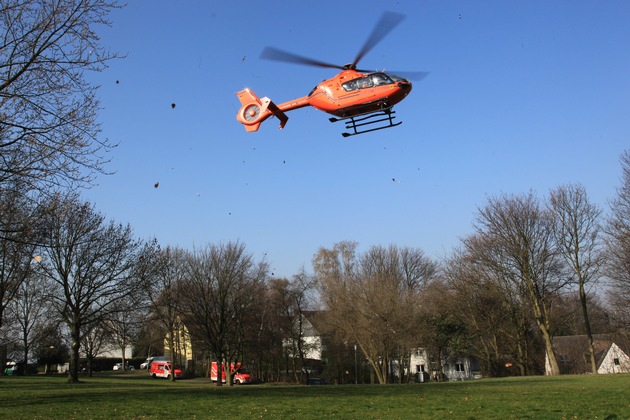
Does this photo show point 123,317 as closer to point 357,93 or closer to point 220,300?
point 220,300

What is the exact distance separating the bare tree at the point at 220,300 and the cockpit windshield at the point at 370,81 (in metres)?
19.4

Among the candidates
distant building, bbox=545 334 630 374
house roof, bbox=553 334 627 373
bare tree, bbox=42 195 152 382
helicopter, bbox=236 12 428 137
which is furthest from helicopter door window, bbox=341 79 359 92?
distant building, bbox=545 334 630 374

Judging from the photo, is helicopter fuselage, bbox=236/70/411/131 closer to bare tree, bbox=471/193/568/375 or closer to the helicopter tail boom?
the helicopter tail boom

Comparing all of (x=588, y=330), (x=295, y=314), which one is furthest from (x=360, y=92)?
(x=295, y=314)

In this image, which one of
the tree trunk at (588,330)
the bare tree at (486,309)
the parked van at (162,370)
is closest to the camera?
the tree trunk at (588,330)

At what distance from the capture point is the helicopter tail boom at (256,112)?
17297 millimetres

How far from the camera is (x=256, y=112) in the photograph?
58.7 feet

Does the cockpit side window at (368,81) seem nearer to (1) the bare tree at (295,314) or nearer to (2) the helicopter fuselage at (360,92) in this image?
(2) the helicopter fuselage at (360,92)

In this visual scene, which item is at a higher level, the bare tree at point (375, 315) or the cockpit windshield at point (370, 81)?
the cockpit windshield at point (370, 81)

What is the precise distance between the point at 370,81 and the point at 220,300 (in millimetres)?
20581

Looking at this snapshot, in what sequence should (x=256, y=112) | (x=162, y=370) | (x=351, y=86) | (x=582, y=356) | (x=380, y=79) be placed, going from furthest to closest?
1. (x=582, y=356)
2. (x=162, y=370)
3. (x=256, y=112)
4. (x=351, y=86)
5. (x=380, y=79)

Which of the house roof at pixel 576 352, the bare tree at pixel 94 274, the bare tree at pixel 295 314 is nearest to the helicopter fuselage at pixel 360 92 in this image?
the bare tree at pixel 94 274

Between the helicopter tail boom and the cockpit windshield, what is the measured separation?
321 cm

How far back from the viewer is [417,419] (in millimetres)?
9852
